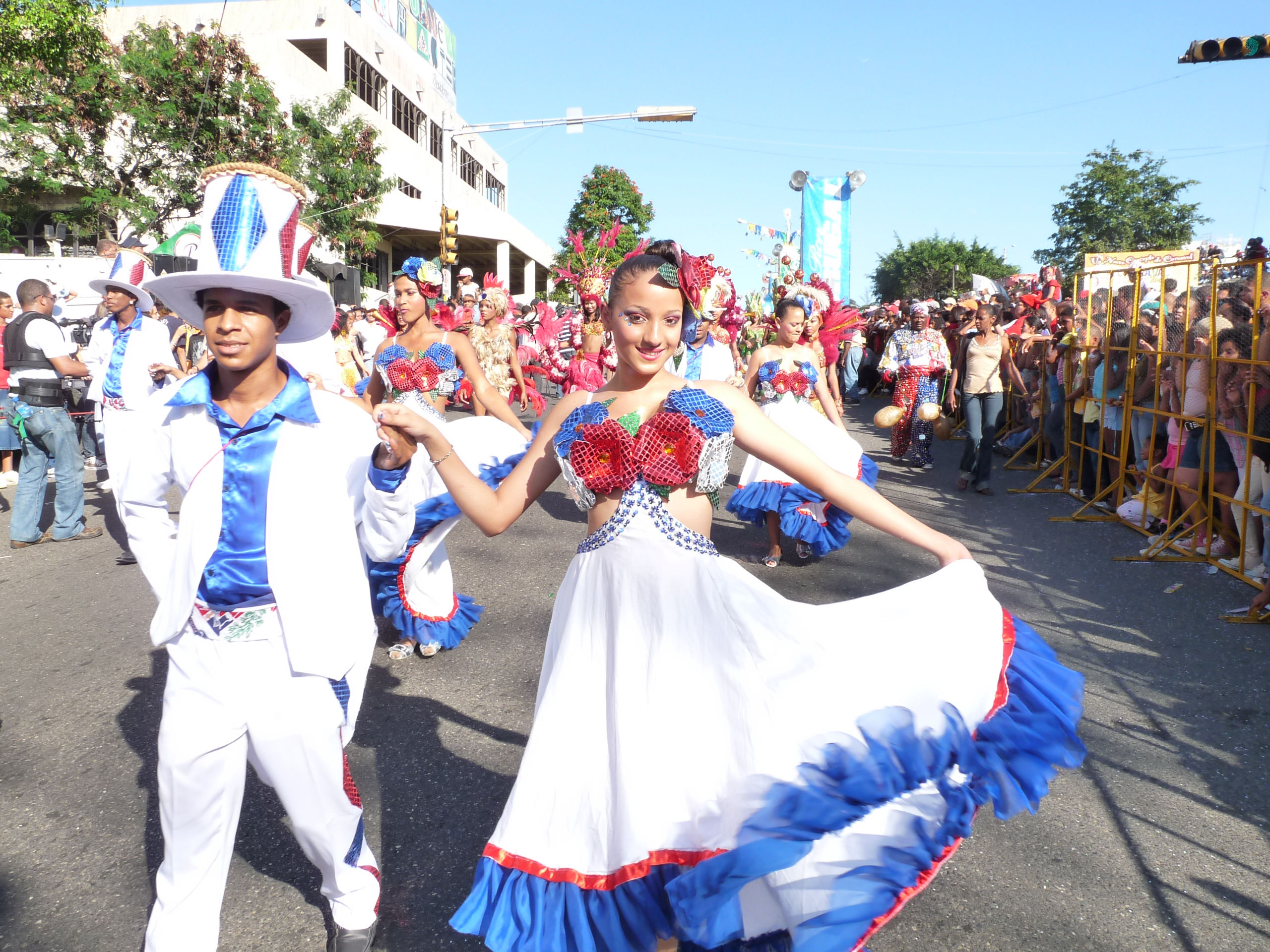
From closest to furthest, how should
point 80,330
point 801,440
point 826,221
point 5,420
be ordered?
point 801,440
point 5,420
point 80,330
point 826,221

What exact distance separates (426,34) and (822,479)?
59.6 metres

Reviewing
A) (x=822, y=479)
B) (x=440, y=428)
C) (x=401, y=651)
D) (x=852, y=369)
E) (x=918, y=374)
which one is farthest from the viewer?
(x=852, y=369)

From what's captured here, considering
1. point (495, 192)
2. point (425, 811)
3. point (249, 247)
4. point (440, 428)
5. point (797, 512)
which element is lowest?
point (425, 811)

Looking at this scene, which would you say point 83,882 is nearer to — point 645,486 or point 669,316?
point 645,486

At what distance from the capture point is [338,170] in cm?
2617

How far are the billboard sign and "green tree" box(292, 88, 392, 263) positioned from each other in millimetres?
20256

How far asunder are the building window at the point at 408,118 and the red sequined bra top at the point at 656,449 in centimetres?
4588

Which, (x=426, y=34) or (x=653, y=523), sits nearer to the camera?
(x=653, y=523)

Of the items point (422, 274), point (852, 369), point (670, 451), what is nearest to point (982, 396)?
point (422, 274)

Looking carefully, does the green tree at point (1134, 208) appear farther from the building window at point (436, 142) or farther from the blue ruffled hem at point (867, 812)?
the blue ruffled hem at point (867, 812)

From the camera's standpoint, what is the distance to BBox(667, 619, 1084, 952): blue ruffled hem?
2102mm

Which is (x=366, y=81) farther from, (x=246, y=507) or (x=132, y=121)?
(x=246, y=507)

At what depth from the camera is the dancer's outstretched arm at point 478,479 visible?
7.98 ft

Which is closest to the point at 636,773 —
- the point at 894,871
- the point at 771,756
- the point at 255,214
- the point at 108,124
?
the point at 771,756
